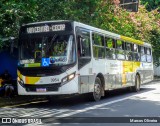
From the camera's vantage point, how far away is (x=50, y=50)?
42.8 ft

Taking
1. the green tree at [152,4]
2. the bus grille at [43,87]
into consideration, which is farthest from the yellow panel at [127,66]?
the green tree at [152,4]

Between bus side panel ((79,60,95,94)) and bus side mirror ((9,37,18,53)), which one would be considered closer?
bus side panel ((79,60,95,94))

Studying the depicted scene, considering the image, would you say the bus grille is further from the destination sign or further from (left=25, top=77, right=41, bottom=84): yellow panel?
the destination sign

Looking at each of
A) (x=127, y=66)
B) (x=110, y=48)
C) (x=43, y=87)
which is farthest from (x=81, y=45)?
(x=127, y=66)

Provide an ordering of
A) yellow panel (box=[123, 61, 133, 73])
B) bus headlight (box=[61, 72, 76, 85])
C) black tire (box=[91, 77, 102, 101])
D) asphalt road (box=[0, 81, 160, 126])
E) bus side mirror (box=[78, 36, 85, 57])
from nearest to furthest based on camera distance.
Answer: asphalt road (box=[0, 81, 160, 126]) < bus headlight (box=[61, 72, 76, 85]) < bus side mirror (box=[78, 36, 85, 57]) < black tire (box=[91, 77, 102, 101]) < yellow panel (box=[123, 61, 133, 73])

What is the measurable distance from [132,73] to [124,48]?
1833 millimetres

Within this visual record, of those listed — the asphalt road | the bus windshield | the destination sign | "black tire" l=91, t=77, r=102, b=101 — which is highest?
the destination sign

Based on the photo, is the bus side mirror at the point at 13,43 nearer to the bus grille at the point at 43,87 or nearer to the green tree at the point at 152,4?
the bus grille at the point at 43,87

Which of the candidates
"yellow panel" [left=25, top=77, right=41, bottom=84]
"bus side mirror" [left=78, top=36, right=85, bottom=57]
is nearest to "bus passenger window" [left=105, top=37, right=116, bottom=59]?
"bus side mirror" [left=78, top=36, right=85, bottom=57]

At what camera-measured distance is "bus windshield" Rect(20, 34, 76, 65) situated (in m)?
12.9

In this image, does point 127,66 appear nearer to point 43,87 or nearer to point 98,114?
point 43,87

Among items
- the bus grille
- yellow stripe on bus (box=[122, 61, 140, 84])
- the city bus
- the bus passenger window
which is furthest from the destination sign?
yellow stripe on bus (box=[122, 61, 140, 84])

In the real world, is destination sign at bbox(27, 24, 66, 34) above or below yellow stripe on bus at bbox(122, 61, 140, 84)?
above

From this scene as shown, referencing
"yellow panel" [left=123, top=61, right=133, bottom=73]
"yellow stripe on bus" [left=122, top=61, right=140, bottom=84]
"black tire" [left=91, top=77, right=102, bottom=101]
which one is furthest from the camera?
"yellow panel" [left=123, top=61, right=133, bottom=73]
